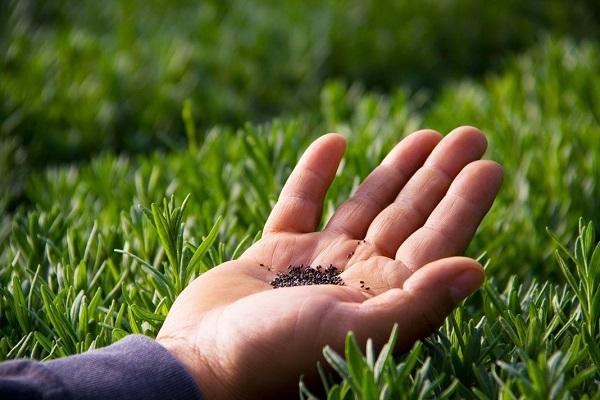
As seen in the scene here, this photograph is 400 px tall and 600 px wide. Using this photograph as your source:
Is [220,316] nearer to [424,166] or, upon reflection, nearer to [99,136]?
[424,166]

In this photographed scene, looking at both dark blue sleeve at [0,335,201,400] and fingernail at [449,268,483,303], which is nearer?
dark blue sleeve at [0,335,201,400]

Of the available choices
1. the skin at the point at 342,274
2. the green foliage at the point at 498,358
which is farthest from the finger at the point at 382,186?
the green foliage at the point at 498,358

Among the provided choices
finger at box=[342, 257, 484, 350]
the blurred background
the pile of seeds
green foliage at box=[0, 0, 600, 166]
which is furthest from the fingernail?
green foliage at box=[0, 0, 600, 166]

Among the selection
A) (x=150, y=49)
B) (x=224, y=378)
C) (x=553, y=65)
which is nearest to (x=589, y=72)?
(x=553, y=65)

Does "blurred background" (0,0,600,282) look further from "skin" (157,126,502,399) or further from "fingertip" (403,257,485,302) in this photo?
"fingertip" (403,257,485,302)

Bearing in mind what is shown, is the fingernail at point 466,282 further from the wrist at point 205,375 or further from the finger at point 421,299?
the wrist at point 205,375

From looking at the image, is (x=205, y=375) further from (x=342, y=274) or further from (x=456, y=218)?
(x=456, y=218)

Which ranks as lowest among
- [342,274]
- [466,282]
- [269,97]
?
[269,97]

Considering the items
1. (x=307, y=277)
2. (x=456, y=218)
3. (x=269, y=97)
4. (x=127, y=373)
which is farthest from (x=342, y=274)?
(x=269, y=97)

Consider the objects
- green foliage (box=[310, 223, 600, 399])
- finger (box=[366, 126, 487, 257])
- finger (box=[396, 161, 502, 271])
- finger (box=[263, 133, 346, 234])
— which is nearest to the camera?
green foliage (box=[310, 223, 600, 399])
